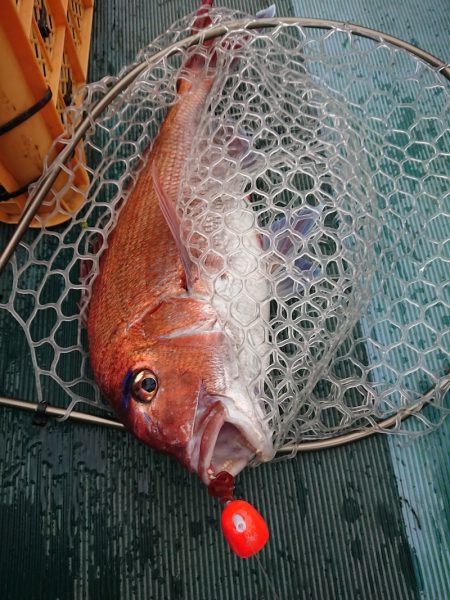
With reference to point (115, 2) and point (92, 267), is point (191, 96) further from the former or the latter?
point (115, 2)

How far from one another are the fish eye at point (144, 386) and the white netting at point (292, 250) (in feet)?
0.80

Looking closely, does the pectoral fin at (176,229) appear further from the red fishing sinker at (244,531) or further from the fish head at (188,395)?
the red fishing sinker at (244,531)

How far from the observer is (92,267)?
1.74m

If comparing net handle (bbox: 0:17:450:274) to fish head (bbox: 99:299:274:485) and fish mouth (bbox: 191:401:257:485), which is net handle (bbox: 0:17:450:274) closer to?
fish head (bbox: 99:299:274:485)

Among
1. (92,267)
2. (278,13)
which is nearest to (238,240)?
(92,267)

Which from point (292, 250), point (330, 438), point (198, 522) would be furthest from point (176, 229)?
point (198, 522)

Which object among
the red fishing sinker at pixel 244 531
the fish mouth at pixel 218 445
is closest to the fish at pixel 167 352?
the fish mouth at pixel 218 445

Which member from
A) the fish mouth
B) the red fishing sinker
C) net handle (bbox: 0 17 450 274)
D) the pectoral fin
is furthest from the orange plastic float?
the red fishing sinker

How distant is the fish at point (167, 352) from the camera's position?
1.39 meters

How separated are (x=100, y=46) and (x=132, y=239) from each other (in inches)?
53.3

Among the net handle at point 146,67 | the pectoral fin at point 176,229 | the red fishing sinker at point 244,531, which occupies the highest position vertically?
the net handle at point 146,67

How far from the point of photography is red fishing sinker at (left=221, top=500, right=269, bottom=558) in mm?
1261

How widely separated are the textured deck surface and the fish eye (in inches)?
16.4

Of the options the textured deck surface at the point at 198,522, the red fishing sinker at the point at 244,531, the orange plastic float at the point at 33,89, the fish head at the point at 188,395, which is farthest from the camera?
the textured deck surface at the point at 198,522
